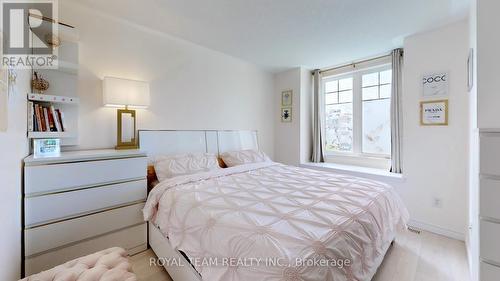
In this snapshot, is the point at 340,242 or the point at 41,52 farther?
the point at 41,52

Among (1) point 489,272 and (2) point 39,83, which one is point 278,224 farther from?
(2) point 39,83

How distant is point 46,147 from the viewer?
5.68 feet

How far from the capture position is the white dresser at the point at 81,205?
1524 mm

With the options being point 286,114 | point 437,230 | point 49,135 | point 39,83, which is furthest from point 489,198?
point 39,83

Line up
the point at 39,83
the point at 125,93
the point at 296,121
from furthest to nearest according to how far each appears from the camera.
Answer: the point at 296,121
the point at 125,93
the point at 39,83

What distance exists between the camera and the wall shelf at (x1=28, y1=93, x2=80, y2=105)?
66.4 inches

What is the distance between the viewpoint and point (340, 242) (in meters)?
1.13

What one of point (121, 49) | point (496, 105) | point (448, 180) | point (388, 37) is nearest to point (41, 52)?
point (121, 49)

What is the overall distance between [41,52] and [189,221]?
6.75ft

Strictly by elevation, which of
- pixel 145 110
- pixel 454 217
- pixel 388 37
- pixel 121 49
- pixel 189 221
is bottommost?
pixel 454 217

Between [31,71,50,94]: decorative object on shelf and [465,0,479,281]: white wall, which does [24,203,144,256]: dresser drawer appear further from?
[465,0,479,281]: white wall

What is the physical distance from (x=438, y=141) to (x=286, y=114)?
7.41 ft

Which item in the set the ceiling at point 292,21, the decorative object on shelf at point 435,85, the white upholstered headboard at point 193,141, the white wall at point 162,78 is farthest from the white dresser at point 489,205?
the white wall at point 162,78

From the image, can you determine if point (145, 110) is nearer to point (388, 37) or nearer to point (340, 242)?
point (340, 242)
